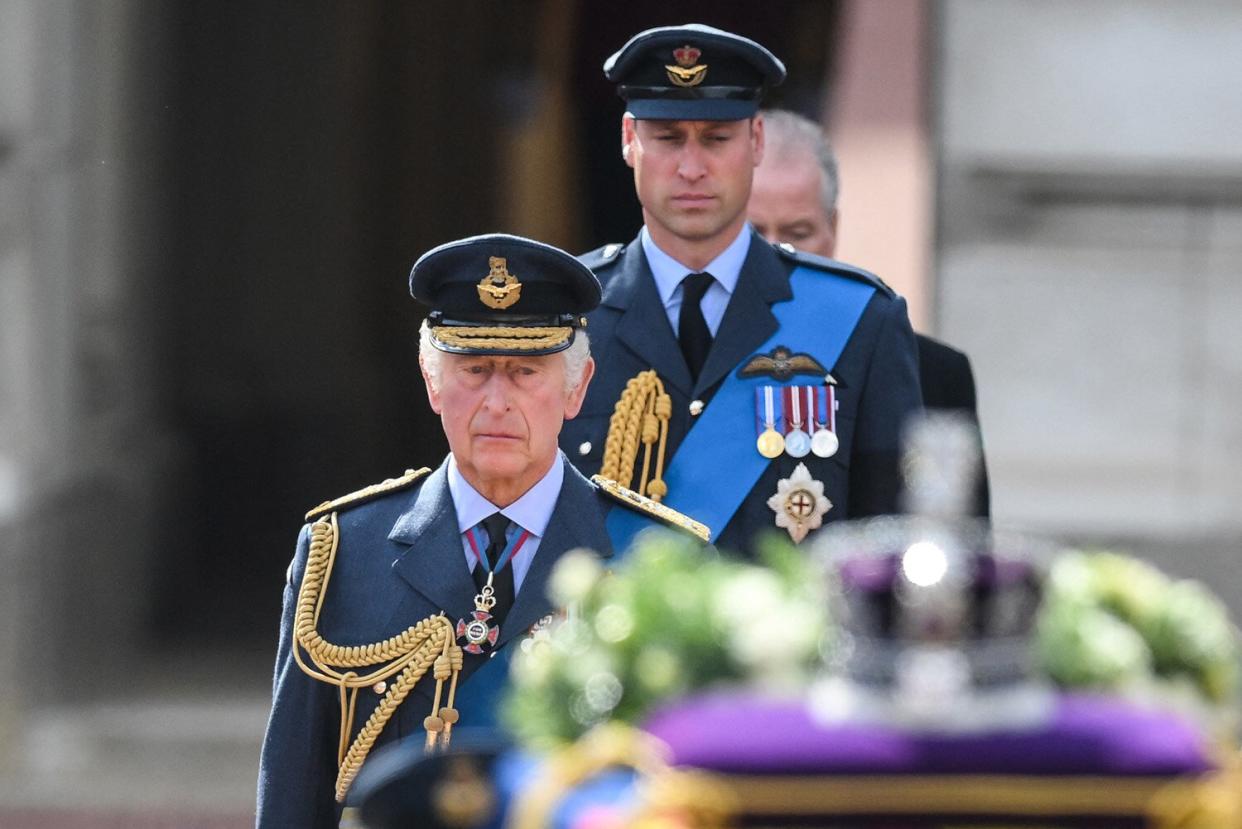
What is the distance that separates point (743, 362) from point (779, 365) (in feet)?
0.21

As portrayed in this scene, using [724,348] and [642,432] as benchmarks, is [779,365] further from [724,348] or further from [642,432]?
[642,432]

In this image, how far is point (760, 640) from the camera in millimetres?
2213

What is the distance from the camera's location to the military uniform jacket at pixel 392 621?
345 cm

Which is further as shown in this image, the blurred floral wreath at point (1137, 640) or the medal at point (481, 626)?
the medal at point (481, 626)

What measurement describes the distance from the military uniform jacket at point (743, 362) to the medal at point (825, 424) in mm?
11

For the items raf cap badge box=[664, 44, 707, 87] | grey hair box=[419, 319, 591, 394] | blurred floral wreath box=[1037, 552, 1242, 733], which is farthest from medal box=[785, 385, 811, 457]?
blurred floral wreath box=[1037, 552, 1242, 733]

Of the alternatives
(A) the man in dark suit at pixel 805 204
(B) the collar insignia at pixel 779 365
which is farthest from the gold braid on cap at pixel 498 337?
(A) the man in dark suit at pixel 805 204

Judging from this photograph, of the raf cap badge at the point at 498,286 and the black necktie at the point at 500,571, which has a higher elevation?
the raf cap badge at the point at 498,286

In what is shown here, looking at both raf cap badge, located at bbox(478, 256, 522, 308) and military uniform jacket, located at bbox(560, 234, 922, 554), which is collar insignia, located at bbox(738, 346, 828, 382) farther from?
raf cap badge, located at bbox(478, 256, 522, 308)

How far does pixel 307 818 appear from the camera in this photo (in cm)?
347

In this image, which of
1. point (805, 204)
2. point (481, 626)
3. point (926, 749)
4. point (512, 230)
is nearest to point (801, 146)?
point (805, 204)

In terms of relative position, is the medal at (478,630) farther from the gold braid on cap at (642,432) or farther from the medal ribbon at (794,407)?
the medal ribbon at (794,407)

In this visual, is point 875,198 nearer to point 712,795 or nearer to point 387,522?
point 387,522

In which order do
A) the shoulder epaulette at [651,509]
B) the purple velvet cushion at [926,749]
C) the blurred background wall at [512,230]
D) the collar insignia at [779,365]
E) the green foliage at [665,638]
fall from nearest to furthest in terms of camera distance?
the purple velvet cushion at [926,749] → the green foliage at [665,638] → the shoulder epaulette at [651,509] → the collar insignia at [779,365] → the blurred background wall at [512,230]
